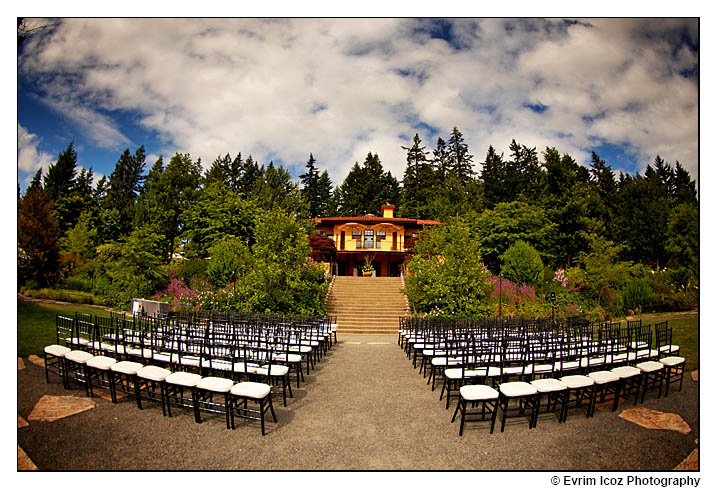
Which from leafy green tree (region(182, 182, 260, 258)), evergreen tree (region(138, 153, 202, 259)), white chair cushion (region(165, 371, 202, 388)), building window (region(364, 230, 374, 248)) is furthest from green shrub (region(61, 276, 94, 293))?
building window (region(364, 230, 374, 248))

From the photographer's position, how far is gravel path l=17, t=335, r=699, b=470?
4090 mm

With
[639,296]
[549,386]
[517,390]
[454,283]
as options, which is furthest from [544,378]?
[639,296]

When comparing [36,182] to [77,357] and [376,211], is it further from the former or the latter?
[376,211]

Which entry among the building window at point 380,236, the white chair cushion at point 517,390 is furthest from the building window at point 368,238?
the white chair cushion at point 517,390

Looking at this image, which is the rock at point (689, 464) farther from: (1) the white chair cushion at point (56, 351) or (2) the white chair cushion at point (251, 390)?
(1) the white chair cushion at point (56, 351)

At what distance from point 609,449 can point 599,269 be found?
19.5 m

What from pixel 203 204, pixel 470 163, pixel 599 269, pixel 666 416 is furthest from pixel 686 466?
pixel 470 163

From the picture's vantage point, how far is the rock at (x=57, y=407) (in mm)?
5211

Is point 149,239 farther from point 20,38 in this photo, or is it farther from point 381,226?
point 381,226

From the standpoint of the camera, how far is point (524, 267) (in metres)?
22.2

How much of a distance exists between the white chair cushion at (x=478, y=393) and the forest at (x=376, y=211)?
452cm

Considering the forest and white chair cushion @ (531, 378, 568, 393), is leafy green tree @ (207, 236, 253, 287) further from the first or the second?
white chair cushion @ (531, 378, 568, 393)

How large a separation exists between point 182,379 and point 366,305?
1489 centimetres

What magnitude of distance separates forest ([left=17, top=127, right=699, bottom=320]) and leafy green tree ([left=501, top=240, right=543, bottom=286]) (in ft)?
0.28
